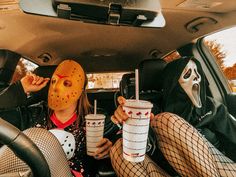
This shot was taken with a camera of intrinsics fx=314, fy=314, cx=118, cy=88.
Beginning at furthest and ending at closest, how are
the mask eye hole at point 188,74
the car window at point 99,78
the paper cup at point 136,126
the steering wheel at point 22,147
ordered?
the car window at point 99,78, the mask eye hole at point 188,74, the paper cup at point 136,126, the steering wheel at point 22,147

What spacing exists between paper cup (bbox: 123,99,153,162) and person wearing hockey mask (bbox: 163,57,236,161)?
2.55ft

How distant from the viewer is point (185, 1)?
1896 millimetres

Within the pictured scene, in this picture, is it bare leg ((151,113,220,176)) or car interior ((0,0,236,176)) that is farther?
car interior ((0,0,236,176))

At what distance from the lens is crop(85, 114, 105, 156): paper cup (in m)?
1.53

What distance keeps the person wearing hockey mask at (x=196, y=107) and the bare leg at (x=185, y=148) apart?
384 mm

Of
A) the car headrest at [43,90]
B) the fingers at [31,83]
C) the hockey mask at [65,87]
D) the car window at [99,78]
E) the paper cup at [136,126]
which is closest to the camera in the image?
the paper cup at [136,126]

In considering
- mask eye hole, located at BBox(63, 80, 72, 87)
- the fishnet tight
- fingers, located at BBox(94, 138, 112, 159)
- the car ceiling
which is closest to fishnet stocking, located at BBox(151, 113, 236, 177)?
the fishnet tight

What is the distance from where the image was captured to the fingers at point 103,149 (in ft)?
5.27

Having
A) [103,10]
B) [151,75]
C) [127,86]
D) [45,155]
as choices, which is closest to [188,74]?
[151,75]

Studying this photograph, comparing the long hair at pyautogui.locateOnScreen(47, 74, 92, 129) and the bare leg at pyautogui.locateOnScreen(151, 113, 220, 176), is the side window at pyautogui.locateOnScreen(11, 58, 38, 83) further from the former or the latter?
the bare leg at pyautogui.locateOnScreen(151, 113, 220, 176)

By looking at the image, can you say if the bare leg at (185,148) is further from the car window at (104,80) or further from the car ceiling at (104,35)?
the car window at (104,80)

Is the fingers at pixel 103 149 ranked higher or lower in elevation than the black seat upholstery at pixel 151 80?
lower

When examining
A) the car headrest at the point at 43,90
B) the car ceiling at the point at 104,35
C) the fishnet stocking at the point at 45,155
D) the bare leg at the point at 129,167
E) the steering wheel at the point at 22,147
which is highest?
the car ceiling at the point at 104,35

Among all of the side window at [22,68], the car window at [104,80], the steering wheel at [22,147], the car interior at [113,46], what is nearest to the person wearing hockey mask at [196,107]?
the car interior at [113,46]
